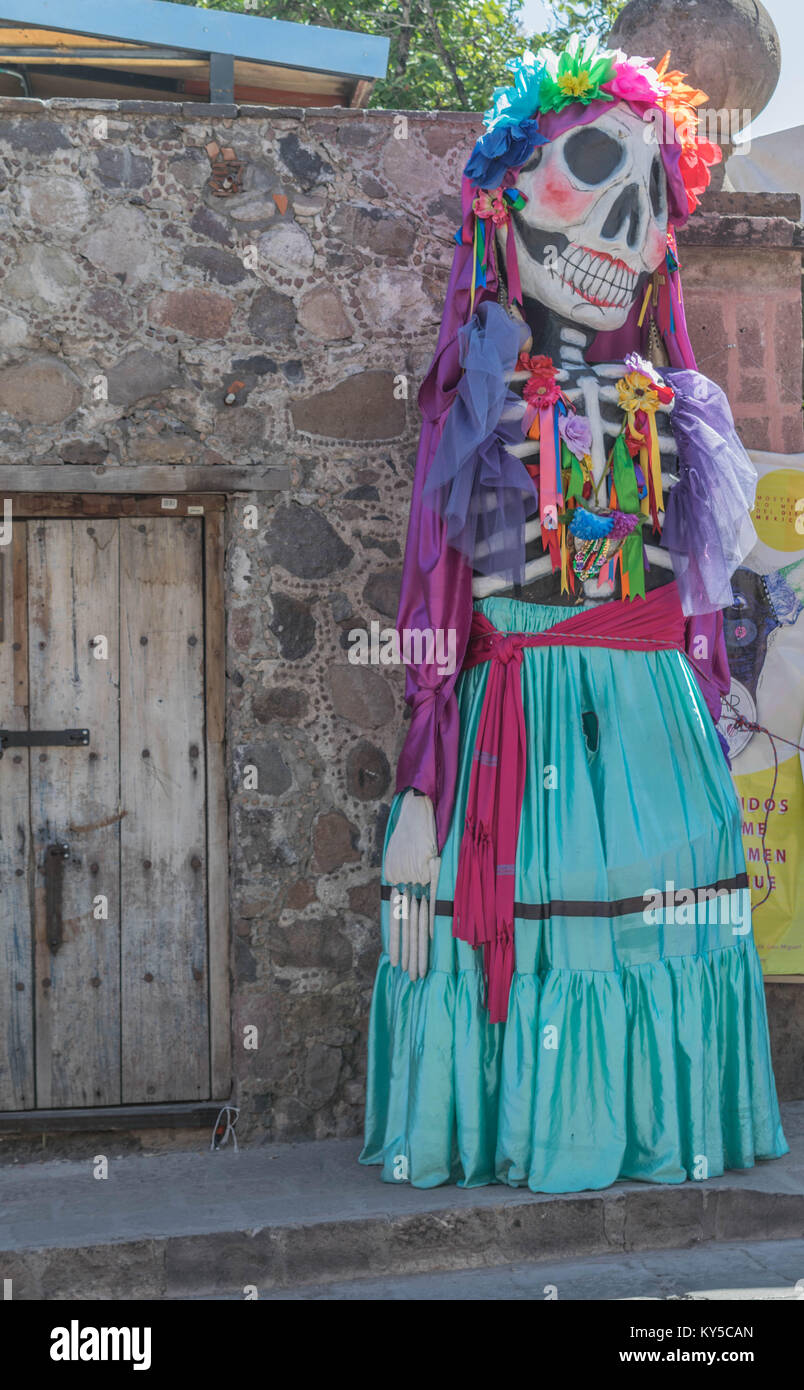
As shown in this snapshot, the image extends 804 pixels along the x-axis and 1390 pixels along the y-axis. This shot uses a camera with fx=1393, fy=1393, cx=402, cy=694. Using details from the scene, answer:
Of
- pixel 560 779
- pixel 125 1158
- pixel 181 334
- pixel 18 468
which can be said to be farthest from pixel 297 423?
pixel 125 1158

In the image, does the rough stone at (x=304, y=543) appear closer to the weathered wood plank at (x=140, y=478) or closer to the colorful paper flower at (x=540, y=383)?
the weathered wood plank at (x=140, y=478)

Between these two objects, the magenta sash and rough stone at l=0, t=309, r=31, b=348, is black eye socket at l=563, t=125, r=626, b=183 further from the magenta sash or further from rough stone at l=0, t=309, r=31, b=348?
rough stone at l=0, t=309, r=31, b=348

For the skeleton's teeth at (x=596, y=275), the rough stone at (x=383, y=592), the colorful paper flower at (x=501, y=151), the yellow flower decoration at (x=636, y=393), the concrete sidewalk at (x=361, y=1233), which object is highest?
the colorful paper flower at (x=501, y=151)

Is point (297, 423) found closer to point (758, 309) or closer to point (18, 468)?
point (18, 468)

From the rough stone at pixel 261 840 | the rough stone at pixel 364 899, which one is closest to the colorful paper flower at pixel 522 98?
the rough stone at pixel 261 840

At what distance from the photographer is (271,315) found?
4.04m

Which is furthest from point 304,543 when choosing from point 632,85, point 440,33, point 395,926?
point 440,33

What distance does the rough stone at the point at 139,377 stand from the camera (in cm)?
395

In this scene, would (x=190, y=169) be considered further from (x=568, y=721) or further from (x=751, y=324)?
(x=568, y=721)

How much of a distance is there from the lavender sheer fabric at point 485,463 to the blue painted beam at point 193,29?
1.39 meters

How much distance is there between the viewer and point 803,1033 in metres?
4.21

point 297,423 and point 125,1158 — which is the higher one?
point 297,423

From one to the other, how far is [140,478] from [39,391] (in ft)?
1.22
